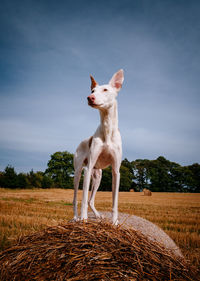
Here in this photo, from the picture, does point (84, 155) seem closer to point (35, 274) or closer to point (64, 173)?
point (35, 274)

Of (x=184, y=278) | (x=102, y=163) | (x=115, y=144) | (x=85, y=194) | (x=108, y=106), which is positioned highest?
(x=108, y=106)

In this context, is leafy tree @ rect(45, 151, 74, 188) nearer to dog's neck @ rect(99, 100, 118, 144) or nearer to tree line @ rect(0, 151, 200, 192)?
tree line @ rect(0, 151, 200, 192)

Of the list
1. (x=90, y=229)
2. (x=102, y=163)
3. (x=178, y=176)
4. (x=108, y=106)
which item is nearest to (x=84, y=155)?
(x=102, y=163)

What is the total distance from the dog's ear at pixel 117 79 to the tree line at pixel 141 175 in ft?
127

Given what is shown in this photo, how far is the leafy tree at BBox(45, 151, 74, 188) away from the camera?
49.6 m

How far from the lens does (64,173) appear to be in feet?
168

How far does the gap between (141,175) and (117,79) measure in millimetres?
57262

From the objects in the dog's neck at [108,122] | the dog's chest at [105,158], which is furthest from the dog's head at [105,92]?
the dog's chest at [105,158]

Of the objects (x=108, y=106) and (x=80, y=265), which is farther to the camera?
(x=108, y=106)

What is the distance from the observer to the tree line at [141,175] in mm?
47884

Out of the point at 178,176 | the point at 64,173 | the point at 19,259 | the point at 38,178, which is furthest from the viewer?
the point at 178,176

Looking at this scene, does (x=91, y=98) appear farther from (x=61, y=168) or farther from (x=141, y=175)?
(x=141, y=175)

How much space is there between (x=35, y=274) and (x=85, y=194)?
5.48 ft

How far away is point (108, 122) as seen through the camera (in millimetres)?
3803
